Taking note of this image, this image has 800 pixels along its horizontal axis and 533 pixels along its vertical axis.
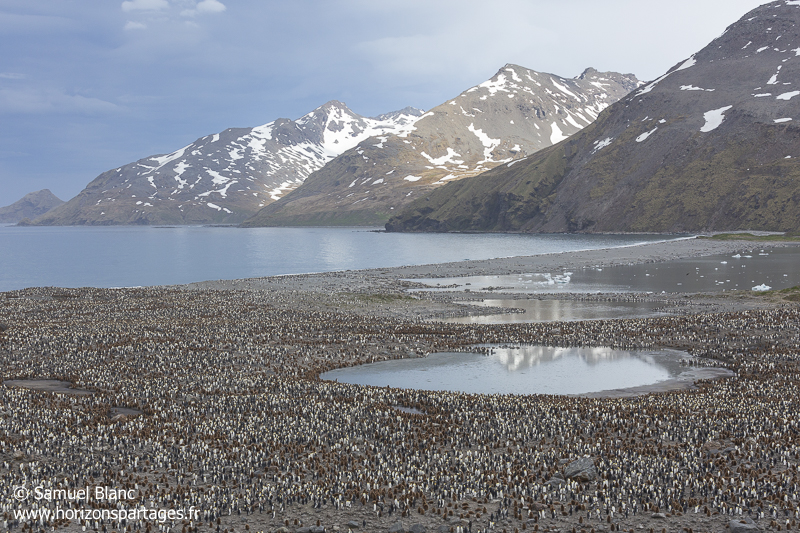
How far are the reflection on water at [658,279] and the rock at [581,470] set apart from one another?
5008 centimetres

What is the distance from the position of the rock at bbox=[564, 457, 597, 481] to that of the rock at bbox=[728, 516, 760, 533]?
3.44m

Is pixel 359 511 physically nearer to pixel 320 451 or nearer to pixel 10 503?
pixel 320 451

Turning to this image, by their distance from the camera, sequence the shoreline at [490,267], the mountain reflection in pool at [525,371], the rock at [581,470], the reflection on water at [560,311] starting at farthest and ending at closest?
the shoreline at [490,267]
the reflection on water at [560,311]
the mountain reflection in pool at [525,371]
the rock at [581,470]

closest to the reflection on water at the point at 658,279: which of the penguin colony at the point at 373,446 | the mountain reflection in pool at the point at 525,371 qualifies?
the mountain reflection in pool at the point at 525,371

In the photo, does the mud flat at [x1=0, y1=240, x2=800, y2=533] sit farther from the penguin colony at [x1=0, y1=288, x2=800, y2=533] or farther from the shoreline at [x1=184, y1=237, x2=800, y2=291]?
the shoreline at [x1=184, y1=237, x2=800, y2=291]

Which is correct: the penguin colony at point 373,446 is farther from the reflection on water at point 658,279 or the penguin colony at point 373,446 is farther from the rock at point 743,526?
the reflection on water at point 658,279

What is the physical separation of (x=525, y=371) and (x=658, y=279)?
163 ft

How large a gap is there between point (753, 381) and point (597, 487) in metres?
14.5

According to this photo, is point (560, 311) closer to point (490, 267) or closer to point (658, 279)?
point (658, 279)

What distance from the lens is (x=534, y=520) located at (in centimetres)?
1381

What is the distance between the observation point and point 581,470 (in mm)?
15969

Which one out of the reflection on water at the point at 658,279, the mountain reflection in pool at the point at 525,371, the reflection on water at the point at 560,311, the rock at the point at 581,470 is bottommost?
the mountain reflection in pool at the point at 525,371

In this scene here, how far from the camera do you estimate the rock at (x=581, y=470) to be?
15773mm

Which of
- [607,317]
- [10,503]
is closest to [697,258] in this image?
[607,317]
